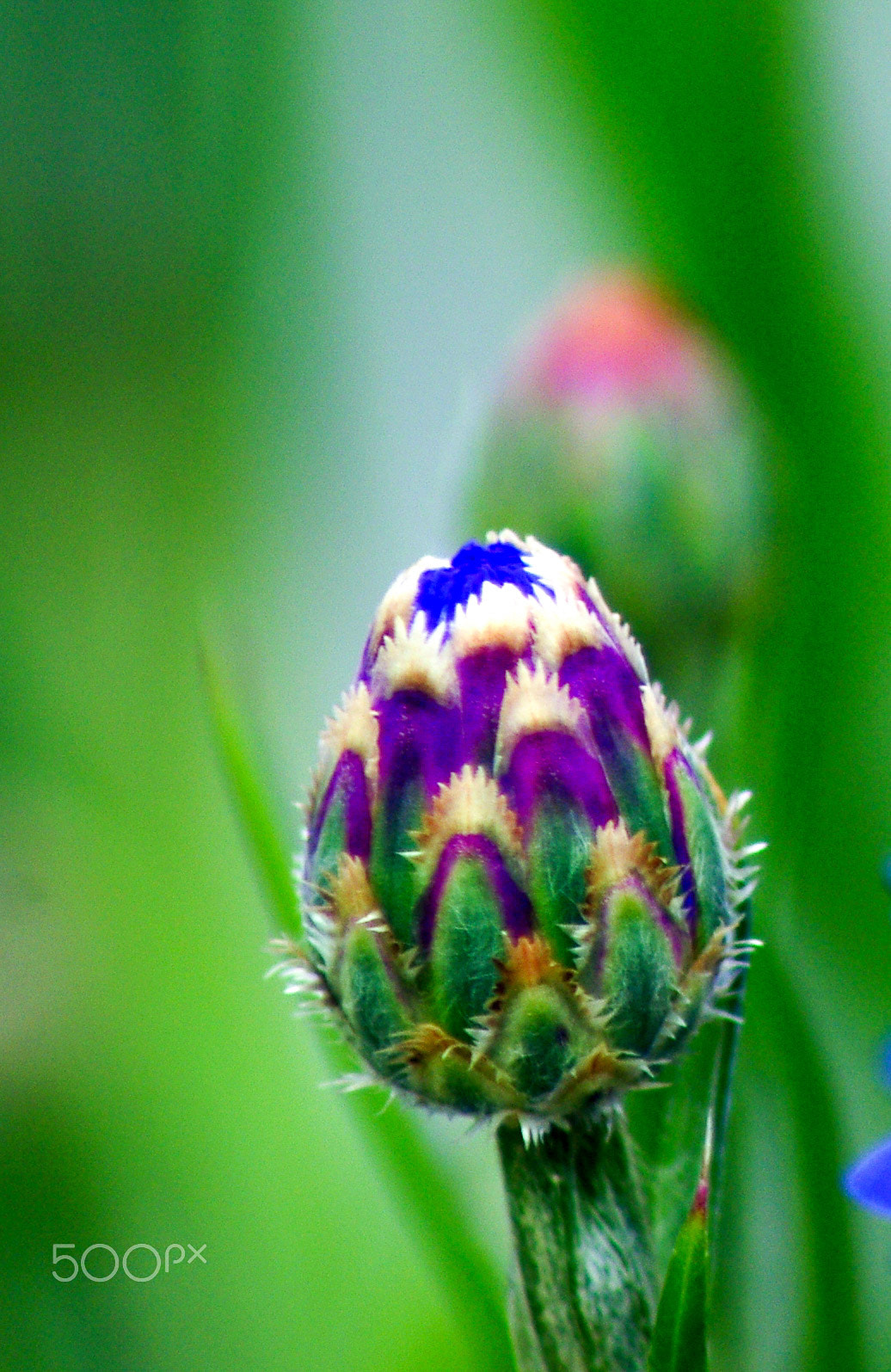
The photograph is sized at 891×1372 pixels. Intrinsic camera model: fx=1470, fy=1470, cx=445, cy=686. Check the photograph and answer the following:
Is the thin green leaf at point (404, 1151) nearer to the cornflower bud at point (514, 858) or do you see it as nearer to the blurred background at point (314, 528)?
the blurred background at point (314, 528)

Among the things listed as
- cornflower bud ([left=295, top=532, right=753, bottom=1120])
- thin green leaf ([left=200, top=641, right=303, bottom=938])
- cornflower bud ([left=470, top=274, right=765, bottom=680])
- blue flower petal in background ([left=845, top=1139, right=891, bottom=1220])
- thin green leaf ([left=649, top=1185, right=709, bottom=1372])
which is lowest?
thin green leaf ([left=649, top=1185, right=709, bottom=1372])

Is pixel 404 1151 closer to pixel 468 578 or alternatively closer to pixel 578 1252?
pixel 578 1252

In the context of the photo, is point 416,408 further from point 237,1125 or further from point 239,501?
point 237,1125

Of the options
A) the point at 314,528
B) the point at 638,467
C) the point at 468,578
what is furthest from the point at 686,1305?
the point at 314,528

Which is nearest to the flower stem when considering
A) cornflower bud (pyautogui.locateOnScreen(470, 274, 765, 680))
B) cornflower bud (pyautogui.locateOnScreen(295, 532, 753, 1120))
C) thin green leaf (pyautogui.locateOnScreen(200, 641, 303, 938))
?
cornflower bud (pyautogui.locateOnScreen(295, 532, 753, 1120))

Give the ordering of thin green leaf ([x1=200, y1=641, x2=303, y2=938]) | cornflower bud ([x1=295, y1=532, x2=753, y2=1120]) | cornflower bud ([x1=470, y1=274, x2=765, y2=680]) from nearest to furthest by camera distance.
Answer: cornflower bud ([x1=295, y1=532, x2=753, y2=1120]) → thin green leaf ([x1=200, y1=641, x2=303, y2=938]) → cornflower bud ([x1=470, y1=274, x2=765, y2=680])

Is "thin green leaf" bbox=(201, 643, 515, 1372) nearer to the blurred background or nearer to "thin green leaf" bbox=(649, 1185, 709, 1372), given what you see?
the blurred background

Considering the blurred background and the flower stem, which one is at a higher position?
the blurred background
